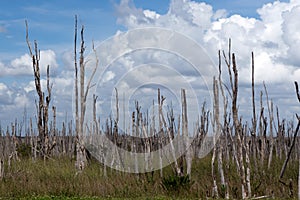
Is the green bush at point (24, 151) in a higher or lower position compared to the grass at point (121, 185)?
higher

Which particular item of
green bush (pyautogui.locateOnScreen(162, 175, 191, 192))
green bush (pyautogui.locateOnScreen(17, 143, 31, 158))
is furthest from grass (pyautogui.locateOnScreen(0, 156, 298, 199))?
green bush (pyautogui.locateOnScreen(17, 143, 31, 158))

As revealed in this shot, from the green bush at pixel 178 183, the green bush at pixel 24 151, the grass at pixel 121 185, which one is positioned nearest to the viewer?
the grass at pixel 121 185

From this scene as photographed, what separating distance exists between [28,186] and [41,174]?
5.49 feet

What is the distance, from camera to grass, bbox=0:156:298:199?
10.7 meters

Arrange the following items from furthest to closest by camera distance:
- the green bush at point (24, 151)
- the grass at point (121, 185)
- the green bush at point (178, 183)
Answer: the green bush at point (24, 151)
the green bush at point (178, 183)
the grass at point (121, 185)

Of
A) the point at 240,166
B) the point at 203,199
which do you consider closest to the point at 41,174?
the point at 203,199

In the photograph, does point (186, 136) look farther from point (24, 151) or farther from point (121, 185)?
point (24, 151)

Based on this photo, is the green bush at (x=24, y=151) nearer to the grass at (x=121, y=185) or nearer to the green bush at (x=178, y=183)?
the grass at (x=121, y=185)

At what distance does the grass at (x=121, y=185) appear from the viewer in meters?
10.7

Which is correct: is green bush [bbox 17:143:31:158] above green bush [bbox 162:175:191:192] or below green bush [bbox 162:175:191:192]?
above

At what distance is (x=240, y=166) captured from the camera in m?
9.73

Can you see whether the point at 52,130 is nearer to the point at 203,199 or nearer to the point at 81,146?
the point at 81,146

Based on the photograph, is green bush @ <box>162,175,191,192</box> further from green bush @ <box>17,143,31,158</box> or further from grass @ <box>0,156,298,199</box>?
green bush @ <box>17,143,31,158</box>

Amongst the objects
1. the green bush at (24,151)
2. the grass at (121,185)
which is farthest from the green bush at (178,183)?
the green bush at (24,151)
